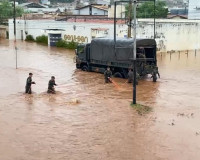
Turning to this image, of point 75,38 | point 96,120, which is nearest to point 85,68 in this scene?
point 96,120

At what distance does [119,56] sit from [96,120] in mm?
9912

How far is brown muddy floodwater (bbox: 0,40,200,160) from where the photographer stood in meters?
12.4

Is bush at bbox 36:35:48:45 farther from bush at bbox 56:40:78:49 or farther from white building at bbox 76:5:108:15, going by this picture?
white building at bbox 76:5:108:15

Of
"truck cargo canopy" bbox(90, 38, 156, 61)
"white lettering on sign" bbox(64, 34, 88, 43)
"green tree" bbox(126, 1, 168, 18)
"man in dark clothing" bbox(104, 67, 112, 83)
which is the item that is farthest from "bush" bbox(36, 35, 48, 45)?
"man in dark clothing" bbox(104, 67, 112, 83)

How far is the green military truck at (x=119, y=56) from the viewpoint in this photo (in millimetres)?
24500

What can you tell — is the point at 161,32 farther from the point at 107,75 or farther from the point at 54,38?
the point at 107,75

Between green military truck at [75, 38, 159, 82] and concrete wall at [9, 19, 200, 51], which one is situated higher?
concrete wall at [9, 19, 200, 51]

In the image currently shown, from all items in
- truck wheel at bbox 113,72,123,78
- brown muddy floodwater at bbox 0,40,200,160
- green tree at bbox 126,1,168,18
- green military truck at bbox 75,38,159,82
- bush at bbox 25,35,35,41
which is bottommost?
brown muddy floodwater at bbox 0,40,200,160

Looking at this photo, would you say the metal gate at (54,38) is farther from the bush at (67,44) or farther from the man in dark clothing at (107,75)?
the man in dark clothing at (107,75)

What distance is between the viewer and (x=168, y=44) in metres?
42.5

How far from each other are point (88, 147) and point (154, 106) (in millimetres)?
6516

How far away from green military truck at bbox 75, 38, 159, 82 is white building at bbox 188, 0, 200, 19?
134 feet

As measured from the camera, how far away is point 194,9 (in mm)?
65625

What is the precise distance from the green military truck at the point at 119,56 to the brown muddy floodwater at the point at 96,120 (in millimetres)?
782
